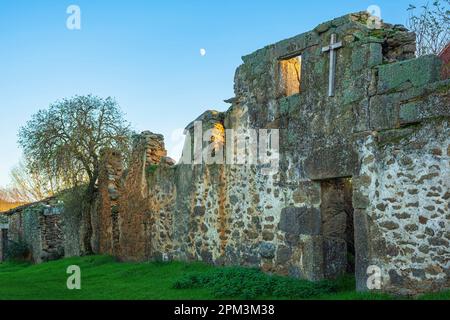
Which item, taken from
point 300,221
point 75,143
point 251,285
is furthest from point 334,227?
point 75,143

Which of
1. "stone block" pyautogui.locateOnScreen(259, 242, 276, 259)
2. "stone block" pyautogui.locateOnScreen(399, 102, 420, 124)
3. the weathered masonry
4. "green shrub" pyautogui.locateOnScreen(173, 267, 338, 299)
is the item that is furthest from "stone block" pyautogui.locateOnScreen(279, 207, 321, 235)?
"stone block" pyautogui.locateOnScreen(399, 102, 420, 124)

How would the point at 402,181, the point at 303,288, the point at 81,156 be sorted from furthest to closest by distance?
1. the point at 81,156
2. the point at 303,288
3. the point at 402,181

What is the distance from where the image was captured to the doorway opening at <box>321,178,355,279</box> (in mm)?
9531

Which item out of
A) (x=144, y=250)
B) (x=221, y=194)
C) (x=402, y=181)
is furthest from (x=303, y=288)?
(x=144, y=250)

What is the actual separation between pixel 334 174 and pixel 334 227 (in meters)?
1.08

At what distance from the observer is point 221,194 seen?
11.9m

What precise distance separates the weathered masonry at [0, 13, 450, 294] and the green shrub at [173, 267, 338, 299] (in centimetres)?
47

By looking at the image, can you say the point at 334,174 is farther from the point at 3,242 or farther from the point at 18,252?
the point at 3,242

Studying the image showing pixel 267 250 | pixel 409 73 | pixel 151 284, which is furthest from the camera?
pixel 151 284

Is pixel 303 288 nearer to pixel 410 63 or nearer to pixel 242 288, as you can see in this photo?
pixel 242 288

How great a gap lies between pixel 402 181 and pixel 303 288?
2333 mm

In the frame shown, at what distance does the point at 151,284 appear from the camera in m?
10.8

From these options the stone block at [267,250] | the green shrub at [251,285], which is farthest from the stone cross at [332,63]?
the green shrub at [251,285]

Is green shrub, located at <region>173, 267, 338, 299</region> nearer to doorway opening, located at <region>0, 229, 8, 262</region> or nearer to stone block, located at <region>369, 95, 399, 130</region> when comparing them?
stone block, located at <region>369, 95, 399, 130</region>
